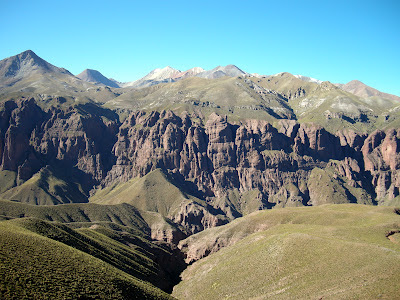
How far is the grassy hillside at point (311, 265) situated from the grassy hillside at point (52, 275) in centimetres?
2972

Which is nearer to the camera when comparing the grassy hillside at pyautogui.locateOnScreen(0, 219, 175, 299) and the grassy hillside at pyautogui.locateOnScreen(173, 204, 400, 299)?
the grassy hillside at pyautogui.locateOnScreen(0, 219, 175, 299)

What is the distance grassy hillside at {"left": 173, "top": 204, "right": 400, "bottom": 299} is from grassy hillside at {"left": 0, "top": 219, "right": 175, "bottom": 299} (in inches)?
1170

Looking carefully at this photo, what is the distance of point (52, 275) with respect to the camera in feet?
294

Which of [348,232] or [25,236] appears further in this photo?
[348,232]

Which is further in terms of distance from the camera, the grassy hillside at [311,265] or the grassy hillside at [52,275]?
→ the grassy hillside at [311,265]

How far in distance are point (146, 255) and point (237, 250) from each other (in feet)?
169

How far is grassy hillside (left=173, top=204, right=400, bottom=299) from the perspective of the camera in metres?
99.2

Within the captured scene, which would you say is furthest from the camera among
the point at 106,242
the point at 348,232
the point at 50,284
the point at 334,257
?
the point at 106,242

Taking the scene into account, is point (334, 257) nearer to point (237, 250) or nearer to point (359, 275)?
point (359, 275)

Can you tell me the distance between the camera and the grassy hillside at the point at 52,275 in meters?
79.8

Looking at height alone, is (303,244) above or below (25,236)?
below

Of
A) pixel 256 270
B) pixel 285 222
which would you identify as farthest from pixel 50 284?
pixel 285 222

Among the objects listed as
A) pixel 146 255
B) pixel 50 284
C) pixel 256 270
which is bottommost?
pixel 146 255

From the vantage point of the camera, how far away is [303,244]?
434 ft
